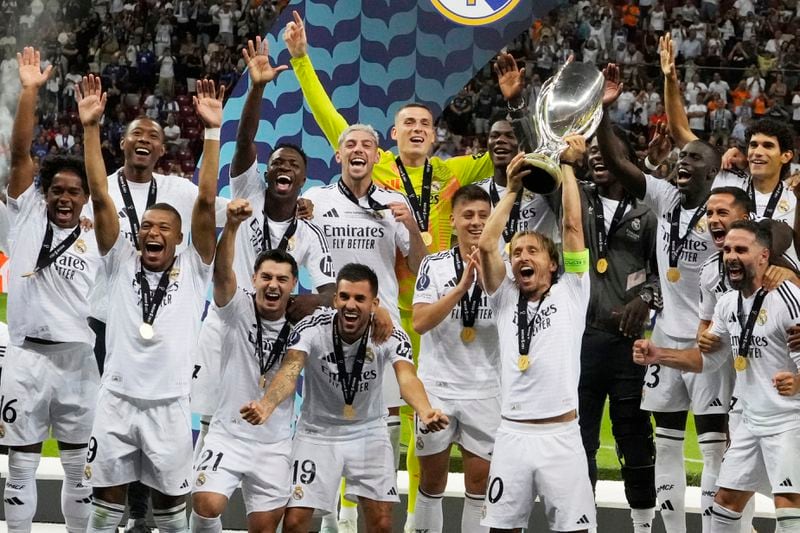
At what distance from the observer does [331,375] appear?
19.4 feet

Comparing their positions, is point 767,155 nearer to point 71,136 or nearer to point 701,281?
point 701,281

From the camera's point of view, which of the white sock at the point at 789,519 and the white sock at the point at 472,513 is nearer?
the white sock at the point at 789,519

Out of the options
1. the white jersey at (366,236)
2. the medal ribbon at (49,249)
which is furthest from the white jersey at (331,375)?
the medal ribbon at (49,249)

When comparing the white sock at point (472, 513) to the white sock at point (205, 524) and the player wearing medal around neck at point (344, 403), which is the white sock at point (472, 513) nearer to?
the player wearing medal around neck at point (344, 403)

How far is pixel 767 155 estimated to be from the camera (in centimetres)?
658

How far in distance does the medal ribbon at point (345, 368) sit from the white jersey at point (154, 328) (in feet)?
2.28

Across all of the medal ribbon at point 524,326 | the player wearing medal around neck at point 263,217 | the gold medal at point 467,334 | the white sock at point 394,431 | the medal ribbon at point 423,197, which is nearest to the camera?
the medal ribbon at point 524,326

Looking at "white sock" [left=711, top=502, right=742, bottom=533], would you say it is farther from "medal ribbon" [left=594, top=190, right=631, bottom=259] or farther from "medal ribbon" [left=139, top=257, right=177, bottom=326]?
"medal ribbon" [left=139, top=257, right=177, bottom=326]

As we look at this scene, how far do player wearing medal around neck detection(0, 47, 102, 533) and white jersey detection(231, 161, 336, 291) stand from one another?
796mm

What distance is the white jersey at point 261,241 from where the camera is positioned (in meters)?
6.52

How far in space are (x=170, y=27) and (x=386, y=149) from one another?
493 inches

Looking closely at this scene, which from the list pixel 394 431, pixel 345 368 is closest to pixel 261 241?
pixel 345 368

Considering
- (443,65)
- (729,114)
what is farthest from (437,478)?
(729,114)

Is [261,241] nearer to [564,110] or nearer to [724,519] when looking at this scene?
[564,110]
